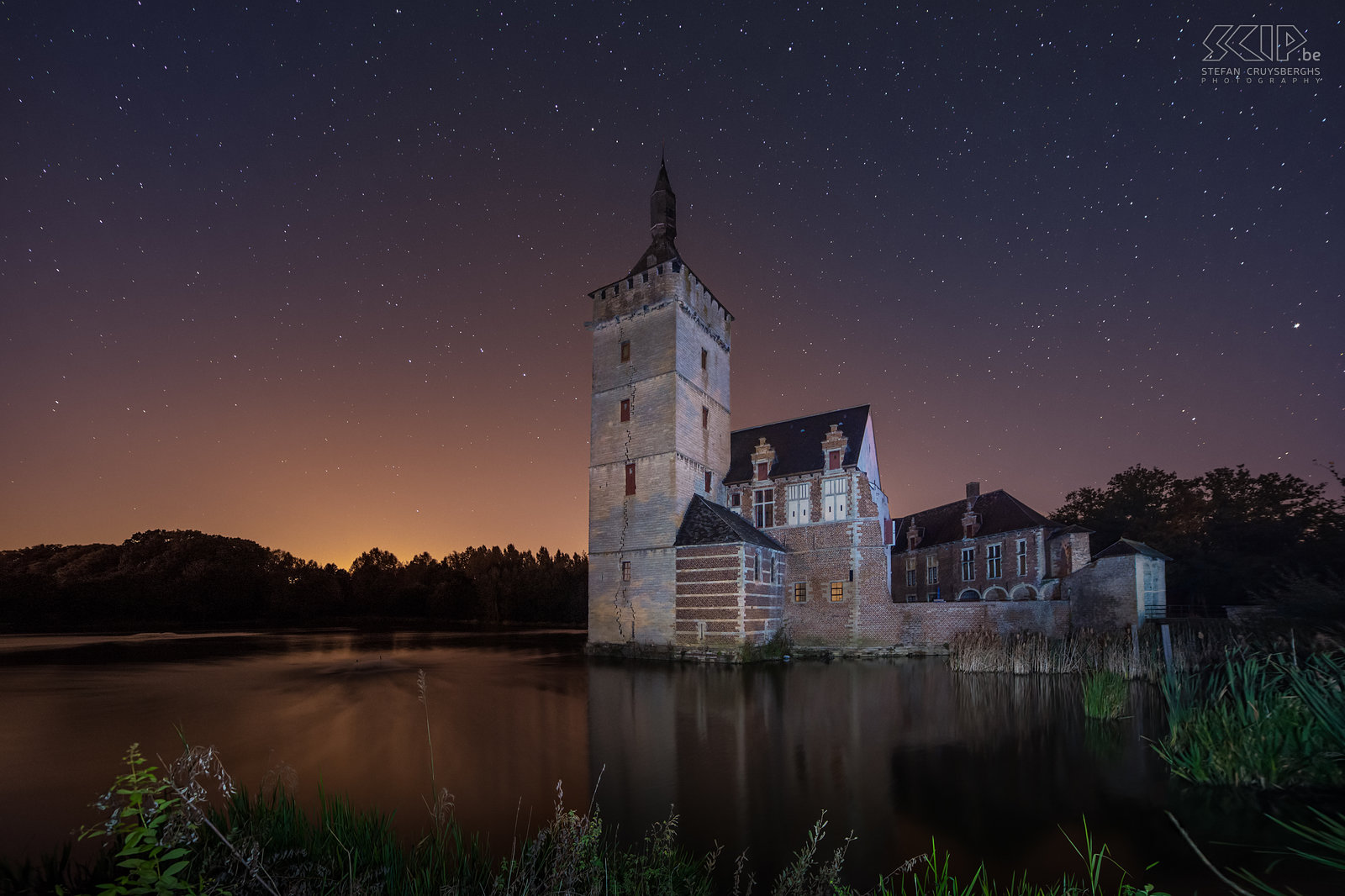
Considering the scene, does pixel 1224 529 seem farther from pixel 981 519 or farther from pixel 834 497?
pixel 834 497

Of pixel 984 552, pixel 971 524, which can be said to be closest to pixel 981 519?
pixel 971 524

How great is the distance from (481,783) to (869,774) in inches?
244

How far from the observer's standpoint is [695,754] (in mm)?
12766

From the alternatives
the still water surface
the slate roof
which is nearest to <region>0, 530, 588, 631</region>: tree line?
the slate roof

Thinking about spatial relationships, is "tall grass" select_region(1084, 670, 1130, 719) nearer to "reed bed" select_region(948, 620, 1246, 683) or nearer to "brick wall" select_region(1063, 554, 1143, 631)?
"reed bed" select_region(948, 620, 1246, 683)

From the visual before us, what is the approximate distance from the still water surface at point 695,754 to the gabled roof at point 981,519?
11671 millimetres

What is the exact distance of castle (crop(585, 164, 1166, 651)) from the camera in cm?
2914

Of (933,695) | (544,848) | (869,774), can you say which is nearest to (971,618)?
(933,695)

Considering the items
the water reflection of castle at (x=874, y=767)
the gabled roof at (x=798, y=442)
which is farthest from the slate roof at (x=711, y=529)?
the water reflection of castle at (x=874, y=767)

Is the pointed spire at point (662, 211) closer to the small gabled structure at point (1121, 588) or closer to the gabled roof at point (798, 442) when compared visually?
the gabled roof at point (798, 442)

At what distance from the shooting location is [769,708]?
58.3 feet

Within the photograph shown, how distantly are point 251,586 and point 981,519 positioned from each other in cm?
7635

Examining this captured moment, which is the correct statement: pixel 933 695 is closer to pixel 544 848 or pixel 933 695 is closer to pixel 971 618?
pixel 971 618

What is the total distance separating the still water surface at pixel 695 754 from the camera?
8.50 meters
